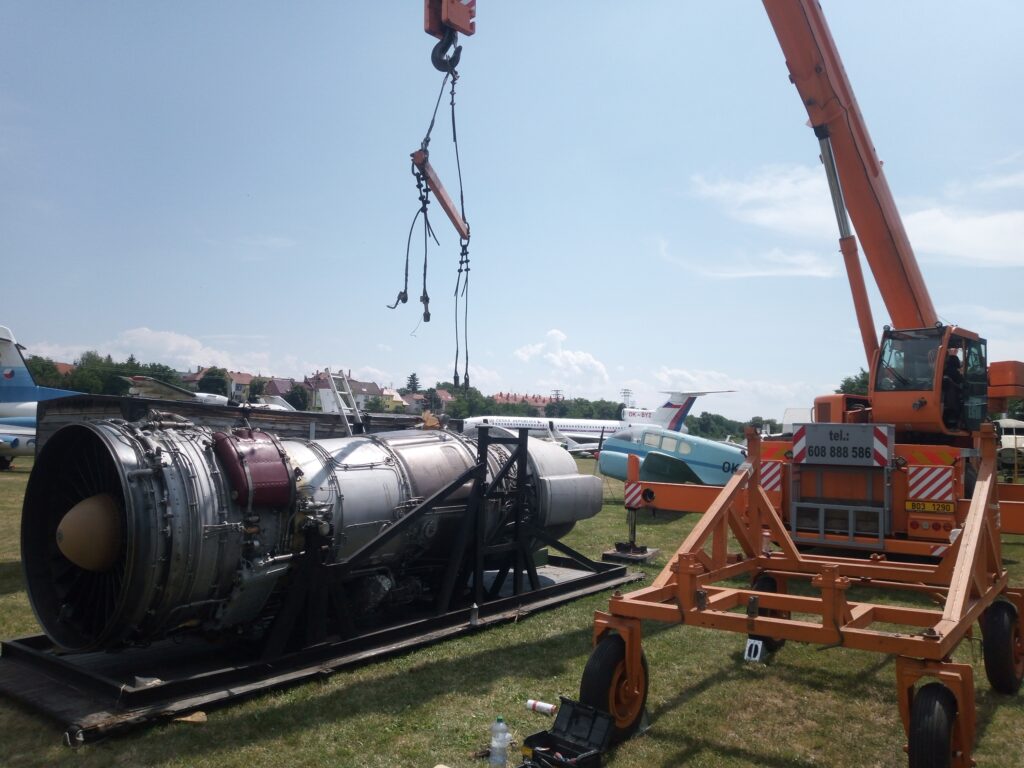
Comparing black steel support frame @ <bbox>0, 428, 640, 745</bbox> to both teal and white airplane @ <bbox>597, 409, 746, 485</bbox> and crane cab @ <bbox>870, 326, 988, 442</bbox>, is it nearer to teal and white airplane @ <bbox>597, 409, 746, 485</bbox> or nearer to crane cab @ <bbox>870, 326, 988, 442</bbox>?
crane cab @ <bbox>870, 326, 988, 442</bbox>

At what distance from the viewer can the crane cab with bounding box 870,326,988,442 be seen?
9.66 meters

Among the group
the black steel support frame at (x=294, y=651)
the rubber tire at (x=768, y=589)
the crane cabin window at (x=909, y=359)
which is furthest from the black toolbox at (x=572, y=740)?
the crane cabin window at (x=909, y=359)

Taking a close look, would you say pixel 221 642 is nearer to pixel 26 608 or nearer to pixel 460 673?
pixel 460 673

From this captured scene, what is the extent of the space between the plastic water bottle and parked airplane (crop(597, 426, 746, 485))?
43.7 ft

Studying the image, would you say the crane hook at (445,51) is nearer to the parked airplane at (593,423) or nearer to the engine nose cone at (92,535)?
the engine nose cone at (92,535)

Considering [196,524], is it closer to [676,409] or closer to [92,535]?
[92,535]

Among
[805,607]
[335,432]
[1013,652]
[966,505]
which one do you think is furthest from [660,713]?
[335,432]

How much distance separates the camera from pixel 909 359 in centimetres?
995

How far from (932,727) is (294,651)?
449cm

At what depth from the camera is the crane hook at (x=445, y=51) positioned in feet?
24.2

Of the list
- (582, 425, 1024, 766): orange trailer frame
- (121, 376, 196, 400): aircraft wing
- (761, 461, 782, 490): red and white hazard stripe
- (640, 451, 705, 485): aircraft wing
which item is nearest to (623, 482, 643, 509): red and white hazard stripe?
(761, 461, 782, 490): red and white hazard stripe

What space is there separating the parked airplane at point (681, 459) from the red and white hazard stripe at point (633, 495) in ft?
24.6

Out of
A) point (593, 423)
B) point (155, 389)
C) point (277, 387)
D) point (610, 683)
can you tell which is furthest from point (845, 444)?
point (277, 387)

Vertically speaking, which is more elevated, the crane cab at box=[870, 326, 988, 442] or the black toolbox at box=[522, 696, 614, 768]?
the crane cab at box=[870, 326, 988, 442]
